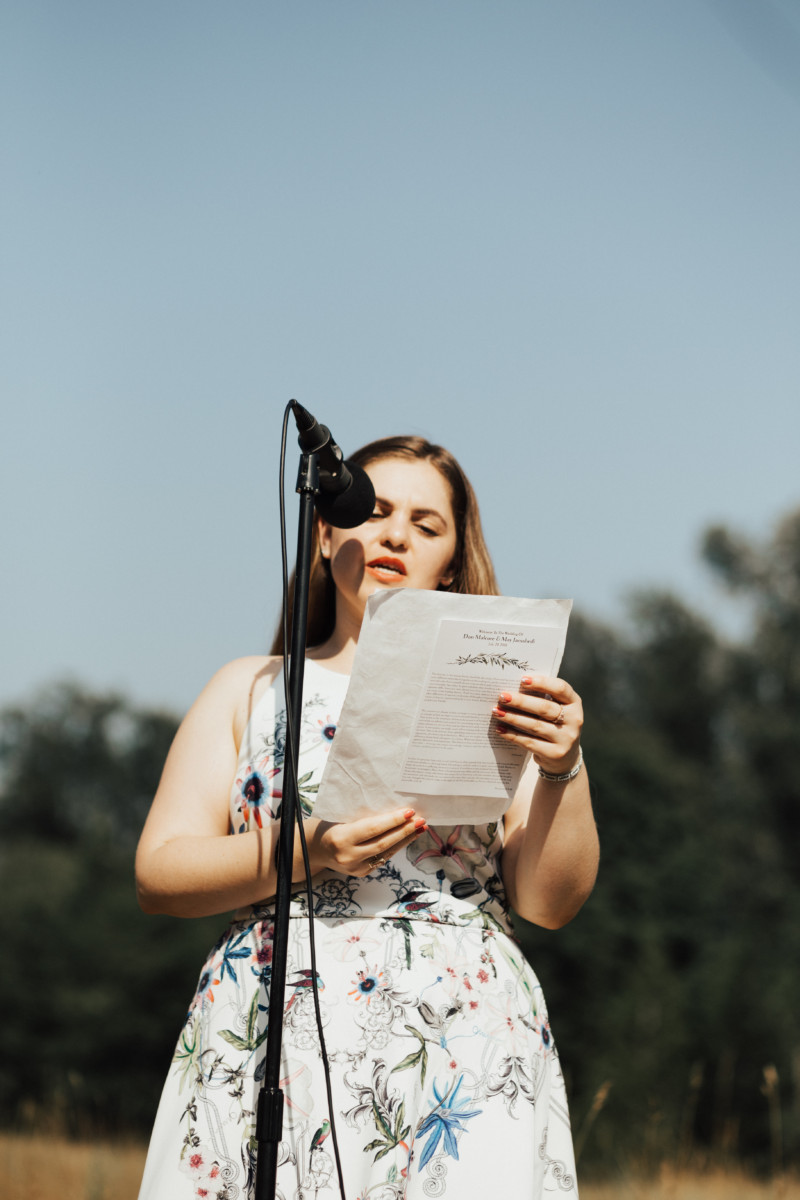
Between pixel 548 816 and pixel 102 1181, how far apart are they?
11.9 feet

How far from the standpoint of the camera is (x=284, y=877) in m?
1.50

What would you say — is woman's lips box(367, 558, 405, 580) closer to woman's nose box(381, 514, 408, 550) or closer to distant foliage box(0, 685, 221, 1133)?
woman's nose box(381, 514, 408, 550)

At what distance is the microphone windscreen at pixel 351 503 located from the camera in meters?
1.73

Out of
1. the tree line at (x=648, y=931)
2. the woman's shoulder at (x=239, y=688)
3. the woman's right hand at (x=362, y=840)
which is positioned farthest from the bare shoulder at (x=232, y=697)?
the tree line at (x=648, y=931)

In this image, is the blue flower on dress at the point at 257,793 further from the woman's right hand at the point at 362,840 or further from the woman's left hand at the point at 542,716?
the woman's left hand at the point at 542,716

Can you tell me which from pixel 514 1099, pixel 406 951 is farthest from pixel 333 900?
pixel 514 1099

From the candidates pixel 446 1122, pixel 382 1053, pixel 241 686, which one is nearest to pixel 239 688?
pixel 241 686

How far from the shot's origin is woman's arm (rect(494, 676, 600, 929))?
5.42 ft

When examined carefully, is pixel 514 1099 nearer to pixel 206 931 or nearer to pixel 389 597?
pixel 389 597

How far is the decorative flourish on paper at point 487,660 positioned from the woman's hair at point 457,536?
0.60m

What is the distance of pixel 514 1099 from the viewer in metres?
1.65

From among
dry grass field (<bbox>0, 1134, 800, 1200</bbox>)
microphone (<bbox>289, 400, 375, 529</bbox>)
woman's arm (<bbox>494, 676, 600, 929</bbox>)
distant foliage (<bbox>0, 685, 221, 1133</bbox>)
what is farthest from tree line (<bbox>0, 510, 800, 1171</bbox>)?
microphone (<bbox>289, 400, 375, 529</bbox>)

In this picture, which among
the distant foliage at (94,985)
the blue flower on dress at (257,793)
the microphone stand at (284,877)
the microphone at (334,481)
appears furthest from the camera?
the distant foliage at (94,985)

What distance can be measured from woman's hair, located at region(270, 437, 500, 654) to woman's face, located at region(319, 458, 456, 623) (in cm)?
3
